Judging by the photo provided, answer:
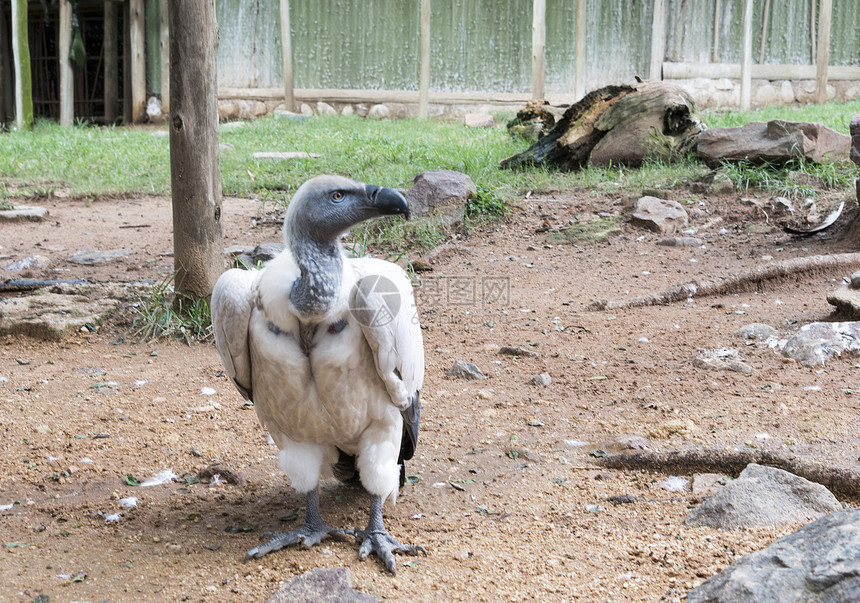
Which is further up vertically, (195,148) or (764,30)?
(764,30)

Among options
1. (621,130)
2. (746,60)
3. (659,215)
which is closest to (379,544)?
(659,215)

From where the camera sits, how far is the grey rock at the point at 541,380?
174 inches

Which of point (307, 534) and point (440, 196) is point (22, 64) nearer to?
point (440, 196)

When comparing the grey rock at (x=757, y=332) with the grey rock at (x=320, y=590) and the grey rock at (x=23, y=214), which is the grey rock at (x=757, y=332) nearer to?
the grey rock at (x=320, y=590)

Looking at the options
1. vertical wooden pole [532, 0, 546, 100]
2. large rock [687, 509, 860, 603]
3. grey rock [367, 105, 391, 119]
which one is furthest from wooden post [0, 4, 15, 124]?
large rock [687, 509, 860, 603]

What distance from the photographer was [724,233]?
7062mm

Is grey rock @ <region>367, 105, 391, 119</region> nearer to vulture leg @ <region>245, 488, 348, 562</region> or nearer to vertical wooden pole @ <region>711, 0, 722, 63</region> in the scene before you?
vertical wooden pole @ <region>711, 0, 722, 63</region>

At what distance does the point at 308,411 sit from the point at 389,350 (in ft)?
1.19

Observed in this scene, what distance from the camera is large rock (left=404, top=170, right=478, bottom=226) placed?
7172 millimetres

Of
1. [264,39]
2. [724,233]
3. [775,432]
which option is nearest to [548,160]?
[724,233]

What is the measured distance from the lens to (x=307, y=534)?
294 centimetres

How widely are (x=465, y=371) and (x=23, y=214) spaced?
17.3 feet

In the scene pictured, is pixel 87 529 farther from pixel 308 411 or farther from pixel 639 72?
pixel 639 72

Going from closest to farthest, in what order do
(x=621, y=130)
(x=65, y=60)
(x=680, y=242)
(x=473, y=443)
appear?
(x=473, y=443) < (x=680, y=242) < (x=621, y=130) < (x=65, y=60)
